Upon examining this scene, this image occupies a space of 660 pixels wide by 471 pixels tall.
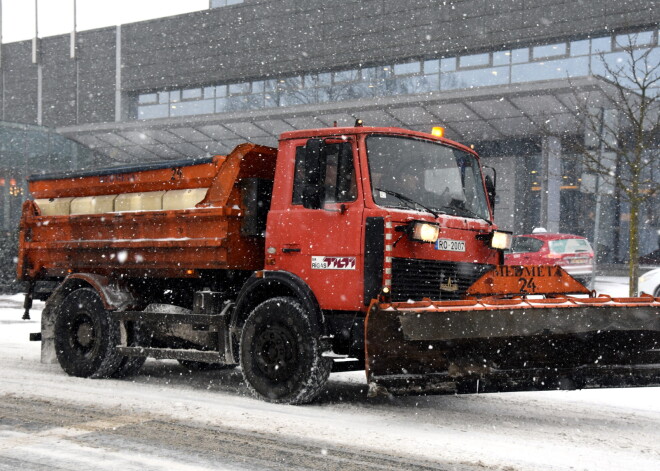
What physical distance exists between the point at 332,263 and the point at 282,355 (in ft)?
3.17

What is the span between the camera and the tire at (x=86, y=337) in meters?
9.14

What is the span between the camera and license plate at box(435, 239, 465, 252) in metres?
7.29

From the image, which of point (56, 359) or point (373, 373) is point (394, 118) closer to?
point (56, 359)

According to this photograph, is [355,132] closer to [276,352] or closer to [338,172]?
[338,172]

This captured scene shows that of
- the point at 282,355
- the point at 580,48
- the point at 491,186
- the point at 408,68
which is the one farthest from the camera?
the point at 408,68

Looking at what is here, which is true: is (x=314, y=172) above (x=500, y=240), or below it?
above

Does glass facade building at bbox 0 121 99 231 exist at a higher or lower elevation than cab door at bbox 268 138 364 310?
higher

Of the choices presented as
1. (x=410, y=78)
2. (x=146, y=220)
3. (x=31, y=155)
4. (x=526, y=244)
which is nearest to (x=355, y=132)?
(x=146, y=220)

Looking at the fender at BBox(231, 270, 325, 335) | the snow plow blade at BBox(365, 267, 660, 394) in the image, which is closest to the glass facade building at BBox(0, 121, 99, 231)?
the fender at BBox(231, 270, 325, 335)

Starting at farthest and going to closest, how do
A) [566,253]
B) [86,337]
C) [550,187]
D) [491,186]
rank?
[550,187] → [566,253] → [86,337] → [491,186]

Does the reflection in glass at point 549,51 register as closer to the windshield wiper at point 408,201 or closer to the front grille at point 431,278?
the front grille at point 431,278

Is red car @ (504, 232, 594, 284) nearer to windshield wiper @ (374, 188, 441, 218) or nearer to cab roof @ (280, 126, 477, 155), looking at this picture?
cab roof @ (280, 126, 477, 155)

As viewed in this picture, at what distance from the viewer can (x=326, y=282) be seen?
7.30 m

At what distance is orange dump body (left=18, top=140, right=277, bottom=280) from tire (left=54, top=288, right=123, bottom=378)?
409 millimetres
